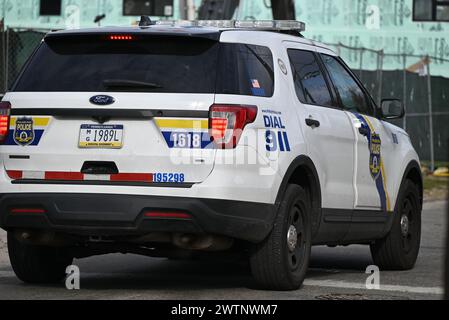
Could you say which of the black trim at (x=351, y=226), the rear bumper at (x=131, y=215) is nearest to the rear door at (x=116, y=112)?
the rear bumper at (x=131, y=215)

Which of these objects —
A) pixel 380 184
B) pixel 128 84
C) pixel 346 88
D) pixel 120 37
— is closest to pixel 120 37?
pixel 120 37

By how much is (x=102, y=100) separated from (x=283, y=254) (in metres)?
1.61

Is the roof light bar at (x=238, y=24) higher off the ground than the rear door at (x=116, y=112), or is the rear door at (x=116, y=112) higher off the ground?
the roof light bar at (x=238, y=24)

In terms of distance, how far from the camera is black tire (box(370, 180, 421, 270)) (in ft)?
33.2

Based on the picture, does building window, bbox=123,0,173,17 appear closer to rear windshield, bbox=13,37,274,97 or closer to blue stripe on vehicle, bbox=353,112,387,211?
blue stripe on vehicle, bbox=353,112,387,211

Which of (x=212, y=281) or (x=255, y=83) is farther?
(x=212, y=281)

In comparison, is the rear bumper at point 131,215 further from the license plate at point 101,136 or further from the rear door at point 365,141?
the rear door at point 365,141

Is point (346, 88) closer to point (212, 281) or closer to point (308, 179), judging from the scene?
point (308, 179)

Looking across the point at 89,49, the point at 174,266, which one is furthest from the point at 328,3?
the point at 89,49

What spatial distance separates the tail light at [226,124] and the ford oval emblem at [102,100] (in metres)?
0.68

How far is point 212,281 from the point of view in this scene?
353 inches

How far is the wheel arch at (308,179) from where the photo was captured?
26.6 feet

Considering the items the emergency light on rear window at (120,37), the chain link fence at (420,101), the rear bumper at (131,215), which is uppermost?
the emergency light on rear window at (120,37)
